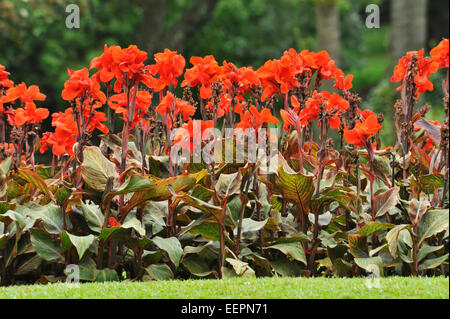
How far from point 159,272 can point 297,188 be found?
910mm

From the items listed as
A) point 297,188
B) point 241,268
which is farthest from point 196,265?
point 297,188

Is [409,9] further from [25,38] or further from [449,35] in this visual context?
[25,38]

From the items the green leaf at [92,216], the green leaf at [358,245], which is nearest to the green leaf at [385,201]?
the green leaf at [358,245]

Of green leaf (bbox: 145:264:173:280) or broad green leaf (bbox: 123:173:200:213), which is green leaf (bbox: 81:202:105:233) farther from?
green leaf (bbox: 145:264:173:280)

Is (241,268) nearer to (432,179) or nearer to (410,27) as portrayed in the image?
(432,179)

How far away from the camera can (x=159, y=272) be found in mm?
3400

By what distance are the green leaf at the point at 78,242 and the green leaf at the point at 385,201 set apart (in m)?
1.61

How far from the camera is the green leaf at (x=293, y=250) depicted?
3.39m

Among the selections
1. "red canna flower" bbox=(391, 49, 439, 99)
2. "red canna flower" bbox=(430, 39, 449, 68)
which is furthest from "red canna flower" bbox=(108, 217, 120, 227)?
"red canna flower" bbox=(430, 39, 449, 68)

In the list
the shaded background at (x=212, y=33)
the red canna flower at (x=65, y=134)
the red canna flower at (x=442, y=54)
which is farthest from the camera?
the shaded background at (x=212, y=33)

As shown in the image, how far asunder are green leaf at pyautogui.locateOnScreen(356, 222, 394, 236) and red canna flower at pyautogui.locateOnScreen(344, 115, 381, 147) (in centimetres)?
45

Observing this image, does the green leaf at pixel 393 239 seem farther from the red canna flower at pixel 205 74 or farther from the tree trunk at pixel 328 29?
the tree trunk at pixel 328 29

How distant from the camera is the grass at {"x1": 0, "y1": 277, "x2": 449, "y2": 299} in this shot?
2826 millimetres

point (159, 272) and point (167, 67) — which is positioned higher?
point (167, 67)
